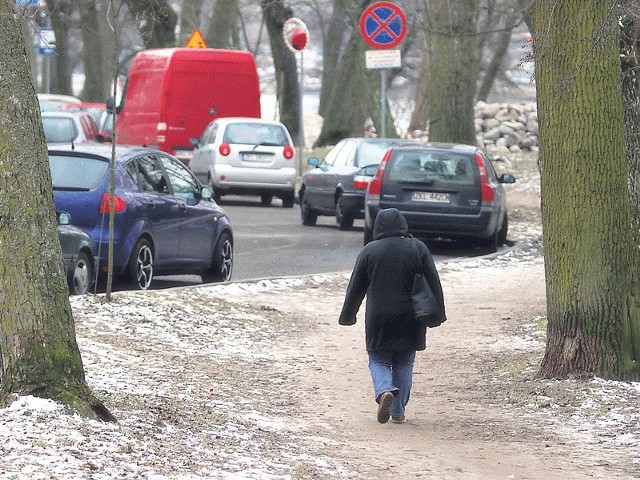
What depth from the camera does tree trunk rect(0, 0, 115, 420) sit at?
7.39 metres

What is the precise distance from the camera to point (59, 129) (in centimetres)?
2661

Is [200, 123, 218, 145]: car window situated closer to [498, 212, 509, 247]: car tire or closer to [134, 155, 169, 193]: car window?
[498, 212, 509, 247]: car tire

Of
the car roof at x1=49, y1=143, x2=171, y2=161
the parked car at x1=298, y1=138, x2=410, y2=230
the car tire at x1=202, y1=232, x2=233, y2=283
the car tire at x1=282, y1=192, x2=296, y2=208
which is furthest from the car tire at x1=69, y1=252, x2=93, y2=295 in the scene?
the car tire at x1=282, y1=192, x2=296, y2=208

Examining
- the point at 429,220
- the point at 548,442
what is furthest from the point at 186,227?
the point at 548,442

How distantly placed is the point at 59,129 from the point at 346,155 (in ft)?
20.8

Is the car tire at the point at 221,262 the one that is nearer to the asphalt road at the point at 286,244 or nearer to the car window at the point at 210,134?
the asphalt road at the point at 286,244

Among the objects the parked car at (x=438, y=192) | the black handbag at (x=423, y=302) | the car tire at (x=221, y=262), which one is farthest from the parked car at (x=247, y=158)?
the black handbag at (x=423, y=302)

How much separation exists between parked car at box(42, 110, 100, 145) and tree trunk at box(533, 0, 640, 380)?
1717 centimetres

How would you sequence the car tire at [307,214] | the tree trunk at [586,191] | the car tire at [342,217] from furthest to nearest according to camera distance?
the car tire at [307,214]
the car tire at [342,217]
the tree trunk at [586,191]

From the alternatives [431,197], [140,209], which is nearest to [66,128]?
[431,197]

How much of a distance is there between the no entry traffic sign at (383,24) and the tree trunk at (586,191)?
1175 cm

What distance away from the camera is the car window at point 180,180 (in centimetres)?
1518

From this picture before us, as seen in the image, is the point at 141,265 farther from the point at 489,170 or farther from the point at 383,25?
the point at 383,25

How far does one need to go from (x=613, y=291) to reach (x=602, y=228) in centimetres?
42
